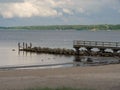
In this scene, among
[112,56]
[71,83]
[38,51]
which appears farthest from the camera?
[38,51]

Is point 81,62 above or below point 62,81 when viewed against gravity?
below

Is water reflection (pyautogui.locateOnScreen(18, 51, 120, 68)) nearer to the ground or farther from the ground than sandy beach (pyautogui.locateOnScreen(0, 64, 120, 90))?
nearer to the ground

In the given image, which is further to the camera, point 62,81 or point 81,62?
point 81,62

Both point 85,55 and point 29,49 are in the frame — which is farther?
point 29,49

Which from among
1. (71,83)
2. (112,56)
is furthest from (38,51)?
(71,83)

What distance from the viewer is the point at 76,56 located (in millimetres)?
60375

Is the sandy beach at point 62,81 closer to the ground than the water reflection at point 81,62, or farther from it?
farther from it

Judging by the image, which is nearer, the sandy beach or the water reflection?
the sandy beach

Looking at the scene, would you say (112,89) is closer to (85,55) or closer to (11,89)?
(11,89)

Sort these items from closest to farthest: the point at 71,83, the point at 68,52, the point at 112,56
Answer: the point at 71,83
the point at 112,56
the point at 68,52

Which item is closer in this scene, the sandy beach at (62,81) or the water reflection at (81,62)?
the sandy beach at (62,81)

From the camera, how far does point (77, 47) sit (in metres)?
61.8

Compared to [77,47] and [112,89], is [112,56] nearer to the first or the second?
[77,47]

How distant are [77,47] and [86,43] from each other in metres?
1.64
